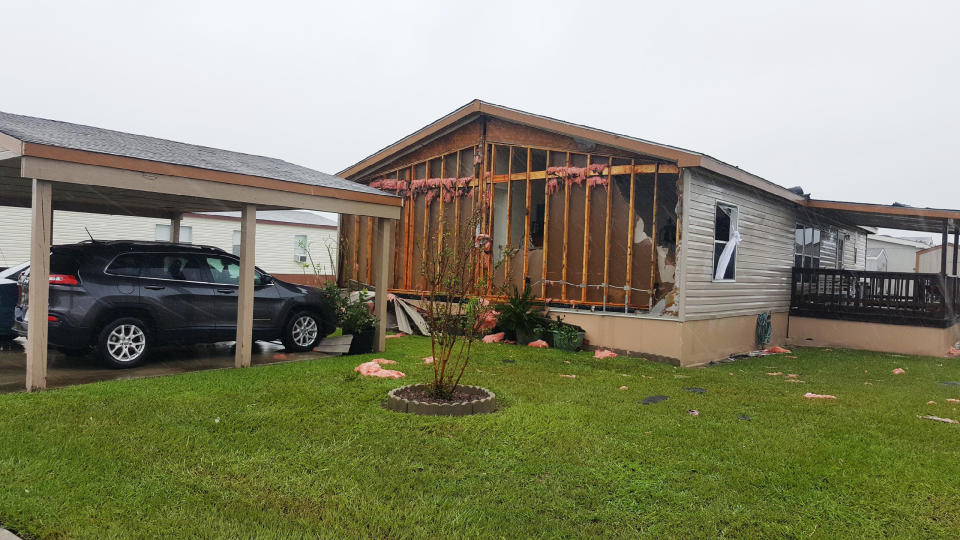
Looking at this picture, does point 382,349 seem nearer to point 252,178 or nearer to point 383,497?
point 252,178

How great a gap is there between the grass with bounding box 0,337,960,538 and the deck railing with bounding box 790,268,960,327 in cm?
690

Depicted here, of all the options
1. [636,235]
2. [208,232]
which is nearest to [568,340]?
[636,235]

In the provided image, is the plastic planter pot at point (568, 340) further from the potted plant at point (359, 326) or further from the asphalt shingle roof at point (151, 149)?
the asphalt shingle roof at point (151, 149)

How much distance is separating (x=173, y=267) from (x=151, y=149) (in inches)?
63.4

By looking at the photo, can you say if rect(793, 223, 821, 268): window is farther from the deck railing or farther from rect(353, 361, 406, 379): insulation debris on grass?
rect(353, 361, 406, 379): insulation debris on grass

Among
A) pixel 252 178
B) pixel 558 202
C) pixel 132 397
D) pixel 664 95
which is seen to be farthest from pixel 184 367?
pixel 664 95

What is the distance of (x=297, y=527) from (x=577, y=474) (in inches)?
76.2

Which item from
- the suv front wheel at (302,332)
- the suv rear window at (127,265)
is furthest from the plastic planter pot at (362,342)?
the suv rear window at (127,265)

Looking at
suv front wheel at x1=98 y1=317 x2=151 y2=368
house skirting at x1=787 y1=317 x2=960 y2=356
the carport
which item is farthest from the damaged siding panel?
suv front wheel at x1=98 y1=317 x2=151 y2=368

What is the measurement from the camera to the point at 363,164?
1512cm

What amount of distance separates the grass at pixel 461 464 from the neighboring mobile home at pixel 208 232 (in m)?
12.9

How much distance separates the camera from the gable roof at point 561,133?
32.9 feet

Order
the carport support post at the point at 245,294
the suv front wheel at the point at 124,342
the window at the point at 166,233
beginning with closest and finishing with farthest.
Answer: the suv front wheel at the point at 124,342 < the carport support post at the point at 245,294 < the window at the point at 166,233

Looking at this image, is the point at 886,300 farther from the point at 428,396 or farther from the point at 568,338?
the point at 428,396
